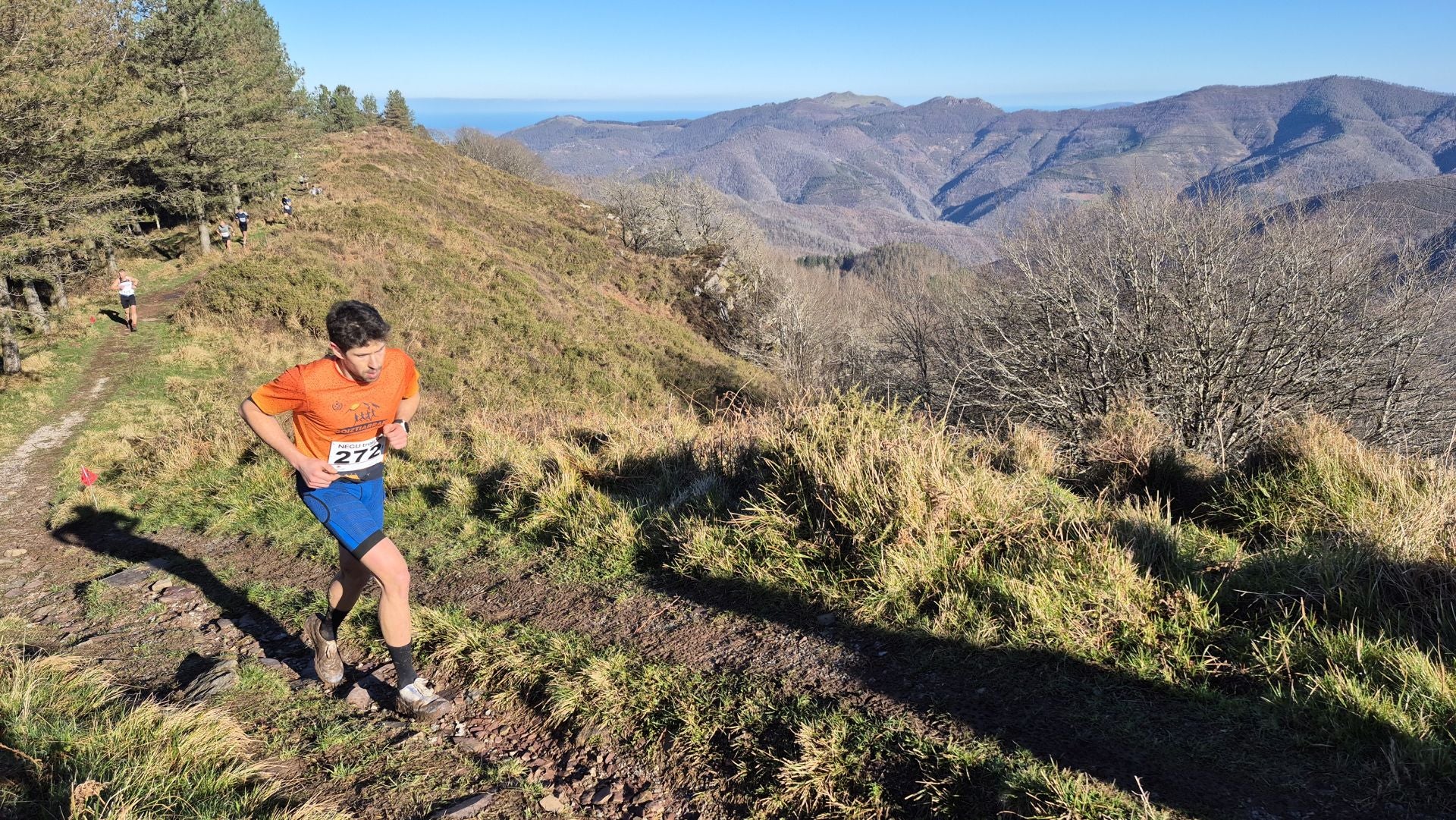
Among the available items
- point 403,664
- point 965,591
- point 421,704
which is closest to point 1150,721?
point 965,591

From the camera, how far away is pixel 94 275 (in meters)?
21.6

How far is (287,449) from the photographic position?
10.0ft

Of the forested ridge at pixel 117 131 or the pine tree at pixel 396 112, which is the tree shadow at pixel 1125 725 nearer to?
the forested ridge at pixel 117 131

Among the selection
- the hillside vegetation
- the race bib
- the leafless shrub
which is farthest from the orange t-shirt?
the leafless shrub

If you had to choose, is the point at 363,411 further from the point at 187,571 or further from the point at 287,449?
the point at 187,571

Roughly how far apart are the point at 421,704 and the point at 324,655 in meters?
0.72

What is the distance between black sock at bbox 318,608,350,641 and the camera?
3.59 metres

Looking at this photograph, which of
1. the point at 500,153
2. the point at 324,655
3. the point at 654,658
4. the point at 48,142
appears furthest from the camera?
the point at 500,153

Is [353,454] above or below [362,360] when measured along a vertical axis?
below

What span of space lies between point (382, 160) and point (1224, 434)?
45.6m

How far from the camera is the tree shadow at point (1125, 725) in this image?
2.23m

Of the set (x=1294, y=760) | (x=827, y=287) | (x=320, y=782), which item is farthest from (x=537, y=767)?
(x=827, y=287)

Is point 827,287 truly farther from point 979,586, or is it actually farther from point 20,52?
point 979,586

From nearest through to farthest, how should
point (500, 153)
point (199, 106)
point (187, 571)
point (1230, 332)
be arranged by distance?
point (187, 571), point (1230, 332), point (199, 106), point (500, 153)
